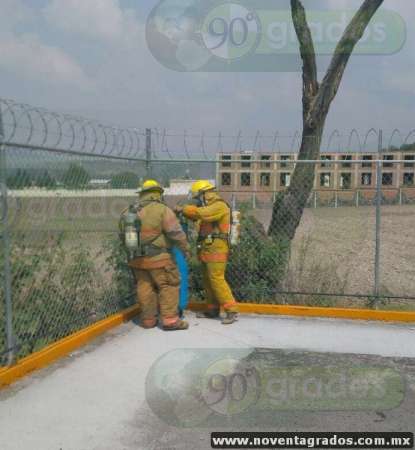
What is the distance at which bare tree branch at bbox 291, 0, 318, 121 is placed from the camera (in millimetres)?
7836

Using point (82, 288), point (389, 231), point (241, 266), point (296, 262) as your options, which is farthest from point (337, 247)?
point (82, 288)

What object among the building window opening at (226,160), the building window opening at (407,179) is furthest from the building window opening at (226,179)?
the building window opening at (407,179)

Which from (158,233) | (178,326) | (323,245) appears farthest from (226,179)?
(323,245)

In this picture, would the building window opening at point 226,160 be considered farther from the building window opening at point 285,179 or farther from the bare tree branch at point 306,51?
the bare tree branch at point 306,51

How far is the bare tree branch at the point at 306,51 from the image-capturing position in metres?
7.84

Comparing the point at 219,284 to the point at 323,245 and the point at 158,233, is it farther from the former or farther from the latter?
the point at 323,245

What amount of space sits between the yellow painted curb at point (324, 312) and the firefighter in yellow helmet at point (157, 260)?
1.09m

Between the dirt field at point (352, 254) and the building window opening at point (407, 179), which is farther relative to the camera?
the building window opening at point (407, 179)

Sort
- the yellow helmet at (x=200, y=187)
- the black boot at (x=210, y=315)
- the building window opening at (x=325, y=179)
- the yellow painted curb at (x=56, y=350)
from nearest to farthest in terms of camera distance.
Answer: the yellow painted curb at (x=56, y=350) → the yellow helmet at (x=200, y=187) → the black boot at (x=210, y=315) → the building window opening at (x=325, y=179)

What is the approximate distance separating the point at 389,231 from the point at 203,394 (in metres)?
16.3

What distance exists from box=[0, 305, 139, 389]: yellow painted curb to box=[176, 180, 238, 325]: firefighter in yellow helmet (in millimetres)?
1295

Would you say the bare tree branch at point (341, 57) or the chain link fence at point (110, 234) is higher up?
the bare tree branch at point (341, 57)

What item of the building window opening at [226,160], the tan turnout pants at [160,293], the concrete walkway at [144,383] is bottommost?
the concrete walkway at [144,383]

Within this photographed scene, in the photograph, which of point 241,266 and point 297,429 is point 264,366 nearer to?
point 297,429
